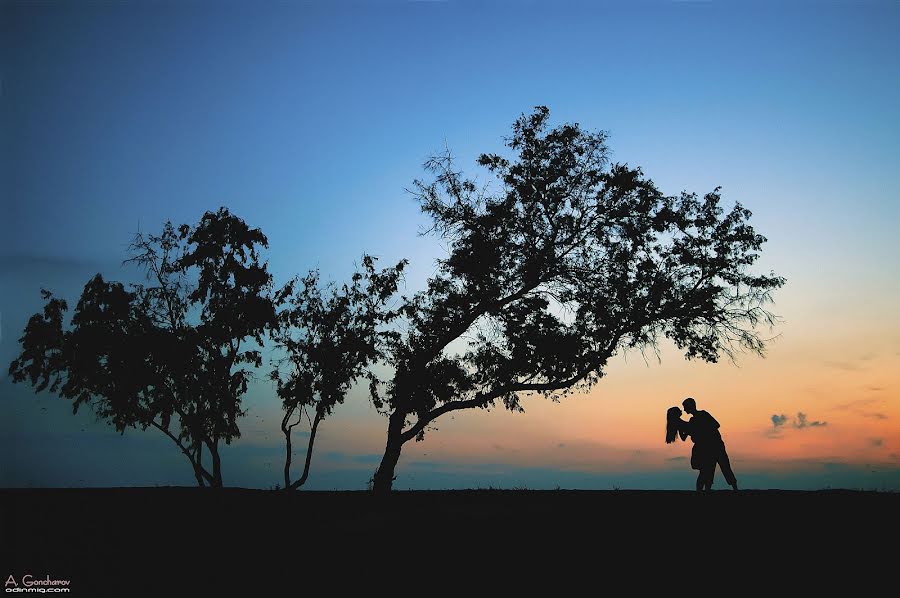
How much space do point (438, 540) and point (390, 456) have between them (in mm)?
11670

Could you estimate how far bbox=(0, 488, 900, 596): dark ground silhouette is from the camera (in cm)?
1174

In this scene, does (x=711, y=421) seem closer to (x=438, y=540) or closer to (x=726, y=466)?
(x=726, y=466)

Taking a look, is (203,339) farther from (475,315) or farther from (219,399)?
(475,315)

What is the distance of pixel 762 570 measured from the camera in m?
11.1

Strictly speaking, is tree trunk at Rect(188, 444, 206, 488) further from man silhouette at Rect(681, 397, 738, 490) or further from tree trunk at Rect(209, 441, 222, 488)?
man silhouette at Rect(681, 397, 738, 490)

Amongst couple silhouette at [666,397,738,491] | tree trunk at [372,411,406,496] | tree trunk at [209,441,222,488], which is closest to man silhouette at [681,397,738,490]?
couple silhouette at [666,397,738,491]

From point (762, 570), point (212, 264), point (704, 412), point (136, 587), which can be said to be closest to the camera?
point (762, 570)

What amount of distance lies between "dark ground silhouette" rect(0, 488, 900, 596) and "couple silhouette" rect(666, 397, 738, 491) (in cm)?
74

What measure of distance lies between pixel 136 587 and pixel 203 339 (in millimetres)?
18142

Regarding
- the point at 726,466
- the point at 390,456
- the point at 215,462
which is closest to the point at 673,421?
the point at 726,466

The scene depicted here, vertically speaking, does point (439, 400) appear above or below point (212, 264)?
below

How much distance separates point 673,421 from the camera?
18.6m

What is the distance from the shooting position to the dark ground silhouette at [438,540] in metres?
11.7

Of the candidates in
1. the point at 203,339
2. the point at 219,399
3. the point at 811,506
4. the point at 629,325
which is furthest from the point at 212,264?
the point at 811,506
